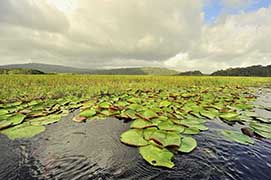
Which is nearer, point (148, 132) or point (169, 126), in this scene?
point (148, 132)

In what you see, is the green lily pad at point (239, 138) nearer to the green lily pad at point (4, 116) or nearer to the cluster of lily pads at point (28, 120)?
the cluster of lily pads at point (28, 120)

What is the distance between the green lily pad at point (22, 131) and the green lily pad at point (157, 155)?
2415mm

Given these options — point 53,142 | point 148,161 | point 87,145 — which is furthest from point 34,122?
point 148,161

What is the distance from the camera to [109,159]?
3350 mm

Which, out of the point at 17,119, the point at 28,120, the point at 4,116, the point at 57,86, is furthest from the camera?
the point at 57,86

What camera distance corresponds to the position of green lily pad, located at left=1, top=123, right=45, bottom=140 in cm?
412

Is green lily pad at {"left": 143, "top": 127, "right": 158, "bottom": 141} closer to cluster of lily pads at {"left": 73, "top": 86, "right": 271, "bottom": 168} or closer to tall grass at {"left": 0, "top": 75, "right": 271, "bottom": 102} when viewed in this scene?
cluster of lily pads at {"left": 73, "top": 86, "right": 271, "bottom": 168}

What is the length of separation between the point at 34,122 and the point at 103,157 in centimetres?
246

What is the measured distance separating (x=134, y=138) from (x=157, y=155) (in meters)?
0.84

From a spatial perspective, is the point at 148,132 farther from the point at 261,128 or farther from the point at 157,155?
the point at 261,128

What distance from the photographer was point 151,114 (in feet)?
17.4

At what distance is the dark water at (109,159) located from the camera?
287cm

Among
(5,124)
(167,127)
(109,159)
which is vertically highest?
(167,127)

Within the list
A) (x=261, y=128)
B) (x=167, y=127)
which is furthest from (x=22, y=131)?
(x=261, y=128)
